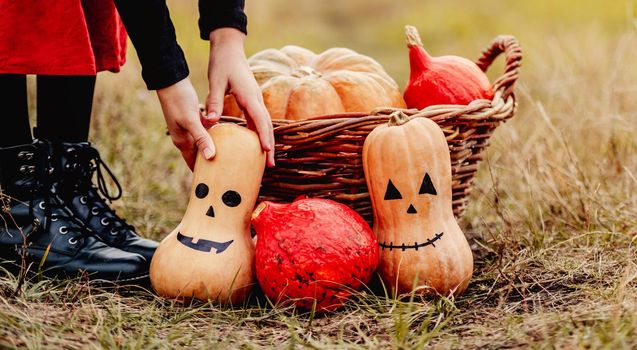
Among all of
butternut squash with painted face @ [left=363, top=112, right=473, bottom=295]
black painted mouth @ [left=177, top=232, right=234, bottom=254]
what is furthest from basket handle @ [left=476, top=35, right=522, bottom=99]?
black painted mouth @ [left=177, top=232, right=234, bottom=254]

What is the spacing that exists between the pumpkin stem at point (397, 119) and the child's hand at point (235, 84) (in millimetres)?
314

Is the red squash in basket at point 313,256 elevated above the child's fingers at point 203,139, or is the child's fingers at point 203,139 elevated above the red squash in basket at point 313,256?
the child's fingers at point 203,139

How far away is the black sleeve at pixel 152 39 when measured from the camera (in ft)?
5.39

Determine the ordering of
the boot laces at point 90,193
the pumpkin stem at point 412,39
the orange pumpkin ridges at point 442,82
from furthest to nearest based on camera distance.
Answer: the pumpkin stem at point 412,39 < the orange pumpkin ridges at point 442,82 < the boot laces at point 90,193

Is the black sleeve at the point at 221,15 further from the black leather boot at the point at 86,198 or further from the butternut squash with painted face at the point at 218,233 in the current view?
the black leather boot at the point at 86,198

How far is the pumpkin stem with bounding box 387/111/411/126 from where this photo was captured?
1.73m

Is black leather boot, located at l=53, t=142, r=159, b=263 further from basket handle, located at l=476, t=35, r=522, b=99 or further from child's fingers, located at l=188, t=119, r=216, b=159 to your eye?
basket handle, located at l=476, t=35, r=522, b=99

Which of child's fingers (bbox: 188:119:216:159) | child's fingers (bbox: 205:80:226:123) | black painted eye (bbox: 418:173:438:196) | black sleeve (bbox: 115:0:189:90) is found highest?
black sleeve (bbox: 115:0:189:90)

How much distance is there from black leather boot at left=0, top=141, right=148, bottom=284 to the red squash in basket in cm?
40

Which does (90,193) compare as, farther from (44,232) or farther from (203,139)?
(203,139)

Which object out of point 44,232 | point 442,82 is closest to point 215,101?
point 44,232

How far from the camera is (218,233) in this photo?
1702mm

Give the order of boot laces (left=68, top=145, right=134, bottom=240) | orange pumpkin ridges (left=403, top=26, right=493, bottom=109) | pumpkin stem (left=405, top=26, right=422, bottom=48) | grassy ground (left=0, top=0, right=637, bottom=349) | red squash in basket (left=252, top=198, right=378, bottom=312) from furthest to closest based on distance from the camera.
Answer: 1. pumpkin stem (left=405, top=26, right=422, bottom=48)
2. orange pumpkin ridges (left=403, top=26, right=493, bottom=109)
3. boot laces (left=68, top=145, right=134, bottom=240)
4. red squash in basket (left=252, top=198, right=378, bottom=312)
5. grassy ground (left=0, top=0, right=637, bottom=349)

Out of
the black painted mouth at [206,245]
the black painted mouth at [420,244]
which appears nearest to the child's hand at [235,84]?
the black painted mouth at [206,245]
